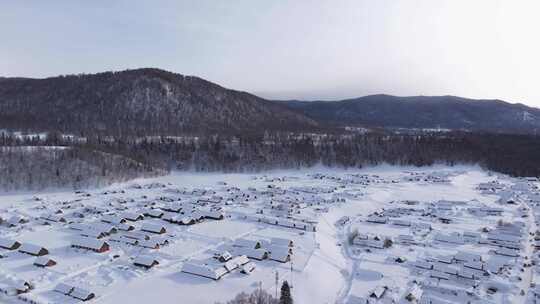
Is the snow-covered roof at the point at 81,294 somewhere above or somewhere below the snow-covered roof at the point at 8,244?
below

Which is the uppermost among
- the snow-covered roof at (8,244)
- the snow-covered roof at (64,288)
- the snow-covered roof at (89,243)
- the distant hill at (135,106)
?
the distant hill at (135,106)

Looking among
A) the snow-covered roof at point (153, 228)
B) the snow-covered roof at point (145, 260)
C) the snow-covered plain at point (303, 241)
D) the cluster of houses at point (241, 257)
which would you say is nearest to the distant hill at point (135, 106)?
the snow-covered plain at point (303, 241)

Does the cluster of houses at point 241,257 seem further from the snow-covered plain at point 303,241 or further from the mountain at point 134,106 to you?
the mountain at point 134,106

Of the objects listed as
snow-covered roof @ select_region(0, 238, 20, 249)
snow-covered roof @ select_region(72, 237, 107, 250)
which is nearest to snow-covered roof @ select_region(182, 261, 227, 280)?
snow-covered roof @ select_region(72, 237, 107, 250)

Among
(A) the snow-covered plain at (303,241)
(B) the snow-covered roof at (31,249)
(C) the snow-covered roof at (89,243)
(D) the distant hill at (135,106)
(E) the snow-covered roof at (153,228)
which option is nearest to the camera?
(A) the snow-covered plain at (303,241)

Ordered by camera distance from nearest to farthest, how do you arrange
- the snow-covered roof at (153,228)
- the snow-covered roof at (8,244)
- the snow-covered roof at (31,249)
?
the snow-covered roof at (31,249)
the snow-covered roof at (8,244)
the snow-covered roof at (153,228)

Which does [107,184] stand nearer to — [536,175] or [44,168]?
[44,168]

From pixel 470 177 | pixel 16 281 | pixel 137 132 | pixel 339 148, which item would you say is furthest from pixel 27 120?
pixel 470 177
